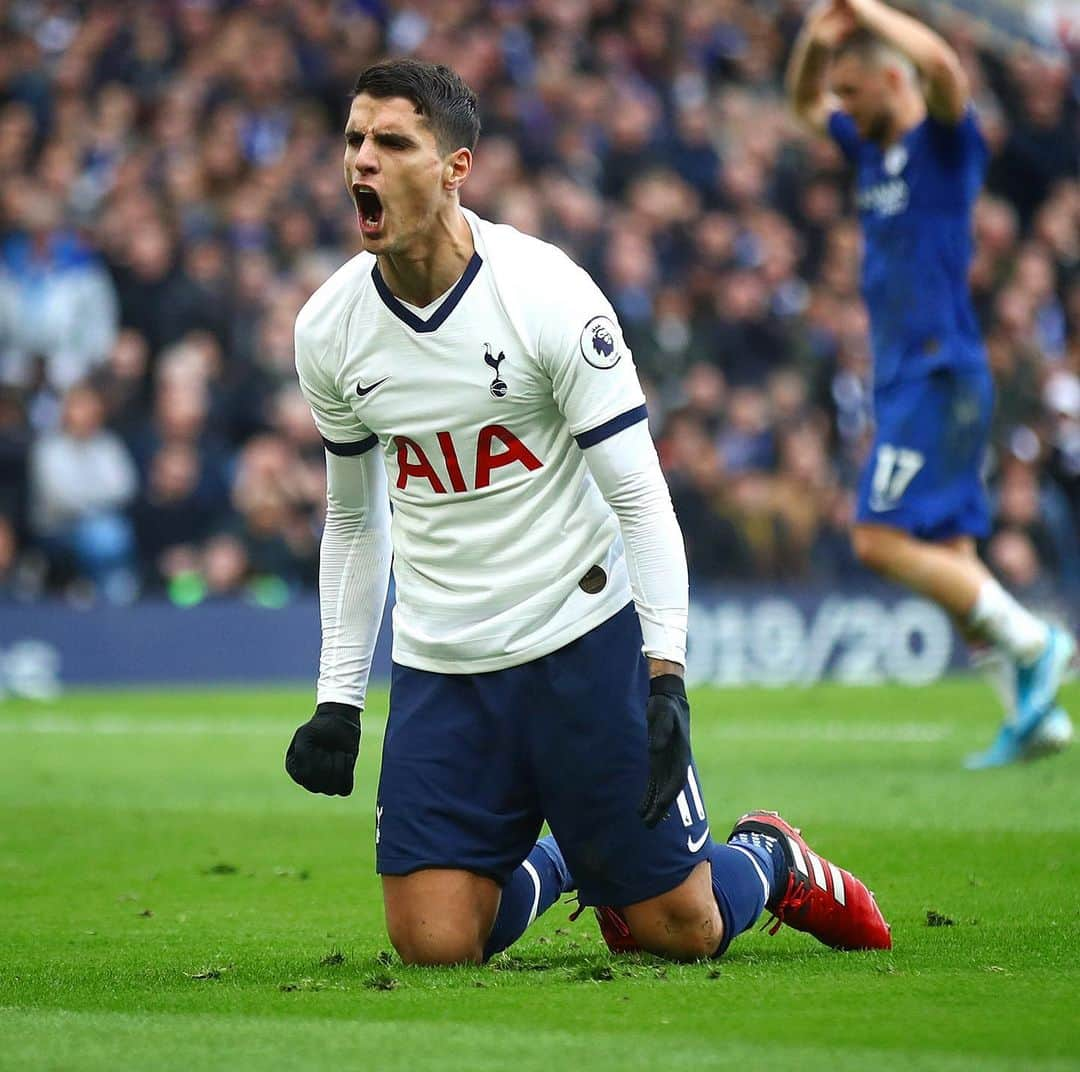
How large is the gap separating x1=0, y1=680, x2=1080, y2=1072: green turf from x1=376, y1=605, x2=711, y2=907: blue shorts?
0.25 m

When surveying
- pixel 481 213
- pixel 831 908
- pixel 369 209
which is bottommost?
pixel 831 908

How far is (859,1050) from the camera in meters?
3.87

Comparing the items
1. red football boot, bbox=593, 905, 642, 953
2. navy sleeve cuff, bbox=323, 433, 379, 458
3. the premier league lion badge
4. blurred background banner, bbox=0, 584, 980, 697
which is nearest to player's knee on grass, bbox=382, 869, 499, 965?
red football boot, bbox=593, 905, 642, 953

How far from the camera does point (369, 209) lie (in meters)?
4.93

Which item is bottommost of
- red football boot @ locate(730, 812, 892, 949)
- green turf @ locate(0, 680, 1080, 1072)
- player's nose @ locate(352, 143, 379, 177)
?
green turf @ locate(0, 680, 1080, 1072)

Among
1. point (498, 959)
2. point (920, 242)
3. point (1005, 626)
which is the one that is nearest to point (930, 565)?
point (1005, 626)

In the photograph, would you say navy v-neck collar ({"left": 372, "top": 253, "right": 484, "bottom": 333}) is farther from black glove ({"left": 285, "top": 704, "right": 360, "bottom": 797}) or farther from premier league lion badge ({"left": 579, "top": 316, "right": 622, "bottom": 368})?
black glove ({"left": 285, "top": 704, "right": 360, "bottom": 797})

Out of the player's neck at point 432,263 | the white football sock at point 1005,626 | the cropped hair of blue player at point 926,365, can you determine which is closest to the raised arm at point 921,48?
the cropped hair of blue player at point 926,365

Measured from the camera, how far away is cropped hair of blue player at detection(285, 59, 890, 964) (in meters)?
4.93

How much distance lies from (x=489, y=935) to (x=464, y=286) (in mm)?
1555

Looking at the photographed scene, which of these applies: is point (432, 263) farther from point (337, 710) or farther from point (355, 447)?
point (337, 710)

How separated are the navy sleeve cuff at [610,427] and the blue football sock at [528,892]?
3.76 ft

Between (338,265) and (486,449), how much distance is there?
11498mm

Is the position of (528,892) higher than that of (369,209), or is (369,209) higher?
(369,209)
